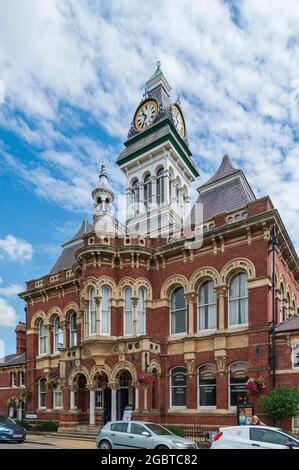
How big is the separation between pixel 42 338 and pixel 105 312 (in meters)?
9.53

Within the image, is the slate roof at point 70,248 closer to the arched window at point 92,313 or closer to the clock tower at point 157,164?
the clock tower at point 157,164

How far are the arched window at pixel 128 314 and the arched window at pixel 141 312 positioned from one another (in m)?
0.44

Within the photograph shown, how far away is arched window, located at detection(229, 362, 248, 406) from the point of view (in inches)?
859

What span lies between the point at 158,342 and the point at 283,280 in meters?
7.61

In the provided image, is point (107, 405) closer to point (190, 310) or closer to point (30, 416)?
point (30, 416)

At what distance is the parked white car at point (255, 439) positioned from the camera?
43.1ft

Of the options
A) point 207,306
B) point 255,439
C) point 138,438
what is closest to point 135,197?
point 207,306

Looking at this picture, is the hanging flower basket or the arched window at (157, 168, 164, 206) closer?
the hanging flower basket

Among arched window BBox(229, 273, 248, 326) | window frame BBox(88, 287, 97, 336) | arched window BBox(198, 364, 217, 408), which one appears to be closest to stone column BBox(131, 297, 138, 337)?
window frame BBox(88, 287, 97, 336)

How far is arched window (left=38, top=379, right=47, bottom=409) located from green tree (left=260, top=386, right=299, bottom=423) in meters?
17.9

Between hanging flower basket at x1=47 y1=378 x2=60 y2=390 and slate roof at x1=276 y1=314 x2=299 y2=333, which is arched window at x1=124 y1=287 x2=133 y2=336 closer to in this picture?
hanging flower basket at x1=47 y1=378 x2=60 y2=390

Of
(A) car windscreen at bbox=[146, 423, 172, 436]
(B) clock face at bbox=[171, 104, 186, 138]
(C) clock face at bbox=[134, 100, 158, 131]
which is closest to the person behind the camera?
(A) car windscreen at bbox=[146, 423, 172, 436]

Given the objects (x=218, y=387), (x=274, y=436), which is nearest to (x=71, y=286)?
(x=218, y=387)
